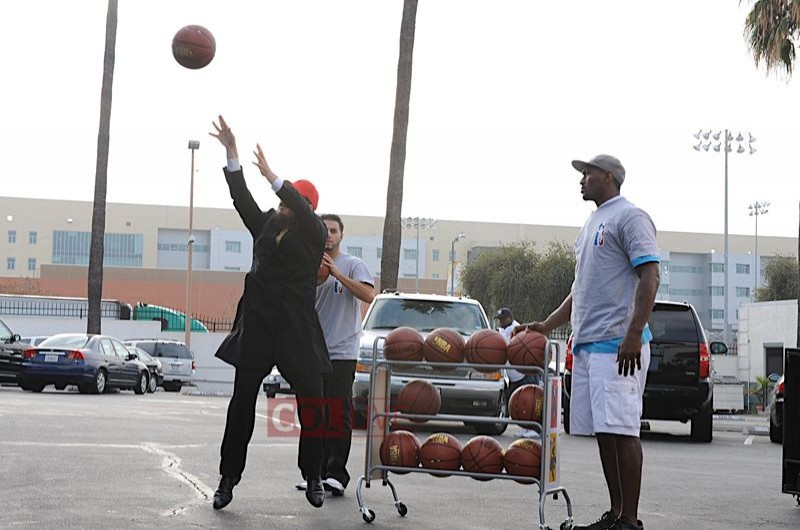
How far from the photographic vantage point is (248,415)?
7.86 meters

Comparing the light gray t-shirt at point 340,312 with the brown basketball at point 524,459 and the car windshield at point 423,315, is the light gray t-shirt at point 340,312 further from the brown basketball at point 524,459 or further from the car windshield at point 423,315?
the car windshield at point 423,315

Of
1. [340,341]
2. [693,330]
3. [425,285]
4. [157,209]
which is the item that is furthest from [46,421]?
[157,209]

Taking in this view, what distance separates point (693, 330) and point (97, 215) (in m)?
21.9

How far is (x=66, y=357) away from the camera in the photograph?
2688 cm

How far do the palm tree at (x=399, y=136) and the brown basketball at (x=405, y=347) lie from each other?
17.2 metres

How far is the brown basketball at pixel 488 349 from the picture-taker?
7.49m

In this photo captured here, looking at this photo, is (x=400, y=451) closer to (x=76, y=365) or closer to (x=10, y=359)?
(x=76, y=365)

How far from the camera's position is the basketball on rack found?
292 inches

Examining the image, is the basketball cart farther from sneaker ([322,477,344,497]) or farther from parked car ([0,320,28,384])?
parked car ([0,320,28,384])

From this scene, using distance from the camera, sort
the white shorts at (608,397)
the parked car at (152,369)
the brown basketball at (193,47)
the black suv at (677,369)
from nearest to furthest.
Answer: the white shorts at (608,397)
the brown basketball at (193,47)
the black suv at (677,369)
the parked car at (152,369)

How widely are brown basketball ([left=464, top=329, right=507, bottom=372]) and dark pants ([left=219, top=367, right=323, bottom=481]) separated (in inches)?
41.8

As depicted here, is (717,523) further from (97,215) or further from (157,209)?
(157,209)

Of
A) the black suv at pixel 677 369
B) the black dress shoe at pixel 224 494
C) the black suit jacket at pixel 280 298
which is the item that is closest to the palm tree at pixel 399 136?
the black suv at pixel 677 369

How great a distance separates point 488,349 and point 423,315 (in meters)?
9.28
